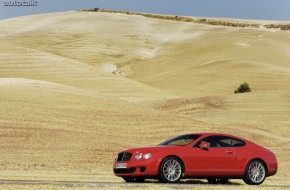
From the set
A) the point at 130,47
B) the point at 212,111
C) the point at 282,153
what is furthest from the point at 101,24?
the point at 282,153

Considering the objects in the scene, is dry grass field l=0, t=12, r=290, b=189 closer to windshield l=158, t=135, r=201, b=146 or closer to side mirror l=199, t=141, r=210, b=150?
windshield l=158, t=135, r=201, b=146

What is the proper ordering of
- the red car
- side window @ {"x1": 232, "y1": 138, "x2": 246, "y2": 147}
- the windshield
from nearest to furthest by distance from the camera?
1. the red car
2. the windshield
3. side window @ {"x1": 232, "y1": 138, "x2": 246, "y2": 147}

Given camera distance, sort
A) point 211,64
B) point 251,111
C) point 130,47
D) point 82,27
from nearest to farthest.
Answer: point 251,111
point 211,64
point 130,47
point 82,27

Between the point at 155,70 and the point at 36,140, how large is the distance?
60610 mm

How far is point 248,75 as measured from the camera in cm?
8650

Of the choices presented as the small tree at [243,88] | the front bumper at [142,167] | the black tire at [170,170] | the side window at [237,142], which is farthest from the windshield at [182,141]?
the small tree at [243,88]

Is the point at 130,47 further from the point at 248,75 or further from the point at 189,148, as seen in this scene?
the point at 189,148

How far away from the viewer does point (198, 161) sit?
2209 centimetres

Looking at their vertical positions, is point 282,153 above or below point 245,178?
below

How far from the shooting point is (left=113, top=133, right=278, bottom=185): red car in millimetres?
21609

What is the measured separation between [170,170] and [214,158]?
153 centimetres

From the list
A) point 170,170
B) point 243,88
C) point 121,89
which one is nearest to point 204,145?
point 170,170

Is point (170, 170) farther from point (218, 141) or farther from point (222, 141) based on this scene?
point (222, 141)

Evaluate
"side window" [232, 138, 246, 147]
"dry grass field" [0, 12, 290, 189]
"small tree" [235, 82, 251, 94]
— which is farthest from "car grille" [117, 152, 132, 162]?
"small tree" [235, 82, 251, 94]
